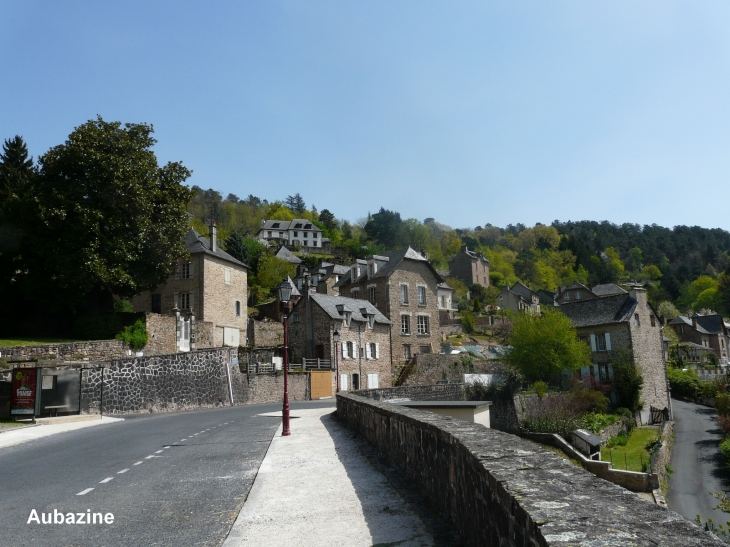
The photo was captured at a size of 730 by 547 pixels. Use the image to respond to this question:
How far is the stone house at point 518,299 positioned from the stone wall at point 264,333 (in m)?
42.9

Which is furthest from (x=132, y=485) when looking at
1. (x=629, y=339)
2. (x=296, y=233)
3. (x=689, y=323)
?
(x=296, y=233)

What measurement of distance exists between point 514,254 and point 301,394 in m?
109

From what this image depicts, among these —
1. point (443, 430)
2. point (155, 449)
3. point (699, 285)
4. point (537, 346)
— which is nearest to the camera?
point (443, 430)

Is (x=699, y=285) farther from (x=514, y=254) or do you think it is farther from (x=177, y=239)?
(x=177, y=239)

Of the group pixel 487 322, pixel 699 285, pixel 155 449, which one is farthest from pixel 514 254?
pixel 155 449

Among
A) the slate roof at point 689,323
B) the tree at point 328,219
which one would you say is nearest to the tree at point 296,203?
the tree at point 328,219

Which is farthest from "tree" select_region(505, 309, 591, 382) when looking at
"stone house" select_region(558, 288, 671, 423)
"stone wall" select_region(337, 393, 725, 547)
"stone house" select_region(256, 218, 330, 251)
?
"stone house" select_region(256, 218, 330, 251)

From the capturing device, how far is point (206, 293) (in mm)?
45094

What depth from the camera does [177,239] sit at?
37.1m

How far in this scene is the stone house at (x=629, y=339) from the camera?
45.3m

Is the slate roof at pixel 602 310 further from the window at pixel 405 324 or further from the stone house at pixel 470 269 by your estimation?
A: the stone house at pixel 470 269

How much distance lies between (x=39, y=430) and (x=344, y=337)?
1044 inches

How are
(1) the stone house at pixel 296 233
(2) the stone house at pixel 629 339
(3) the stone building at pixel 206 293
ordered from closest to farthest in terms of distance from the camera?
(3) the stone building at pixel 206 293
(2) the stone house at pixel 629 339
(1) the stone house at pixel 296 233

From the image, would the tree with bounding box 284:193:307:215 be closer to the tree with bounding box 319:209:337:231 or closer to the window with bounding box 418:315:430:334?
the tree with bounding box 319:209:337:231
